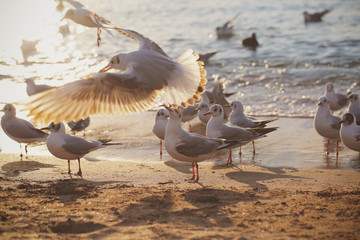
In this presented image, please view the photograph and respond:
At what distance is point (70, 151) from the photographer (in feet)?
23.0

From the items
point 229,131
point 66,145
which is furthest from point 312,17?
point 66,145

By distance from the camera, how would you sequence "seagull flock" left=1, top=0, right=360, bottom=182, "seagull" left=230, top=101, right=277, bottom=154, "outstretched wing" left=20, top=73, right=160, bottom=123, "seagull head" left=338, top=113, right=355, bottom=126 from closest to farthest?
"outstretched wing" left=20, top=73, right=160, bottom=123, "seagull flock" left=1, top=0, right=360, bottom=182, "seagull head" left=338, top=113, right=355, bottom=126, "seagull" left=230, top=101, right=277, bottom=154

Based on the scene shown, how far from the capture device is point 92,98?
5863mm

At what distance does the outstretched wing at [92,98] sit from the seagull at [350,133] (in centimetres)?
330

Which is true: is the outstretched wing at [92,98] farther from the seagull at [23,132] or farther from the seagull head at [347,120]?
the seagull head at [347,120]

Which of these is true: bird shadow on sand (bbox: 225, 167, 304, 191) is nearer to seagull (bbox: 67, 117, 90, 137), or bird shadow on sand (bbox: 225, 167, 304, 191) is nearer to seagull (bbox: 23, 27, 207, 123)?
seagull (bbox: 23, 27, 207, 123)

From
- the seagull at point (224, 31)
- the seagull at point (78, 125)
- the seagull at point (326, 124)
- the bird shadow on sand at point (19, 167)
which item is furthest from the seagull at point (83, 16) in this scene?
the seagull at point (224, 31)

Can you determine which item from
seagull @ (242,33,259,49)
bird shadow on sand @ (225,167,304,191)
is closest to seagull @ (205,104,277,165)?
bird shadow on sand @ (225,167,304,191)

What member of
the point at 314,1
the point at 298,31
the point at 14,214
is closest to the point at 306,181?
the point at 14,214

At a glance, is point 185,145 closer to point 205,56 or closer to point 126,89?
point 126,89

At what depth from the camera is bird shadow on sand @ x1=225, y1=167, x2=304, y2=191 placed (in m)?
6.43

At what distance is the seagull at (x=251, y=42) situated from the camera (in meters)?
19.0

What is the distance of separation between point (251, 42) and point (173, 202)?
14.6 meters

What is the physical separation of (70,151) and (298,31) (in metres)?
16.2
